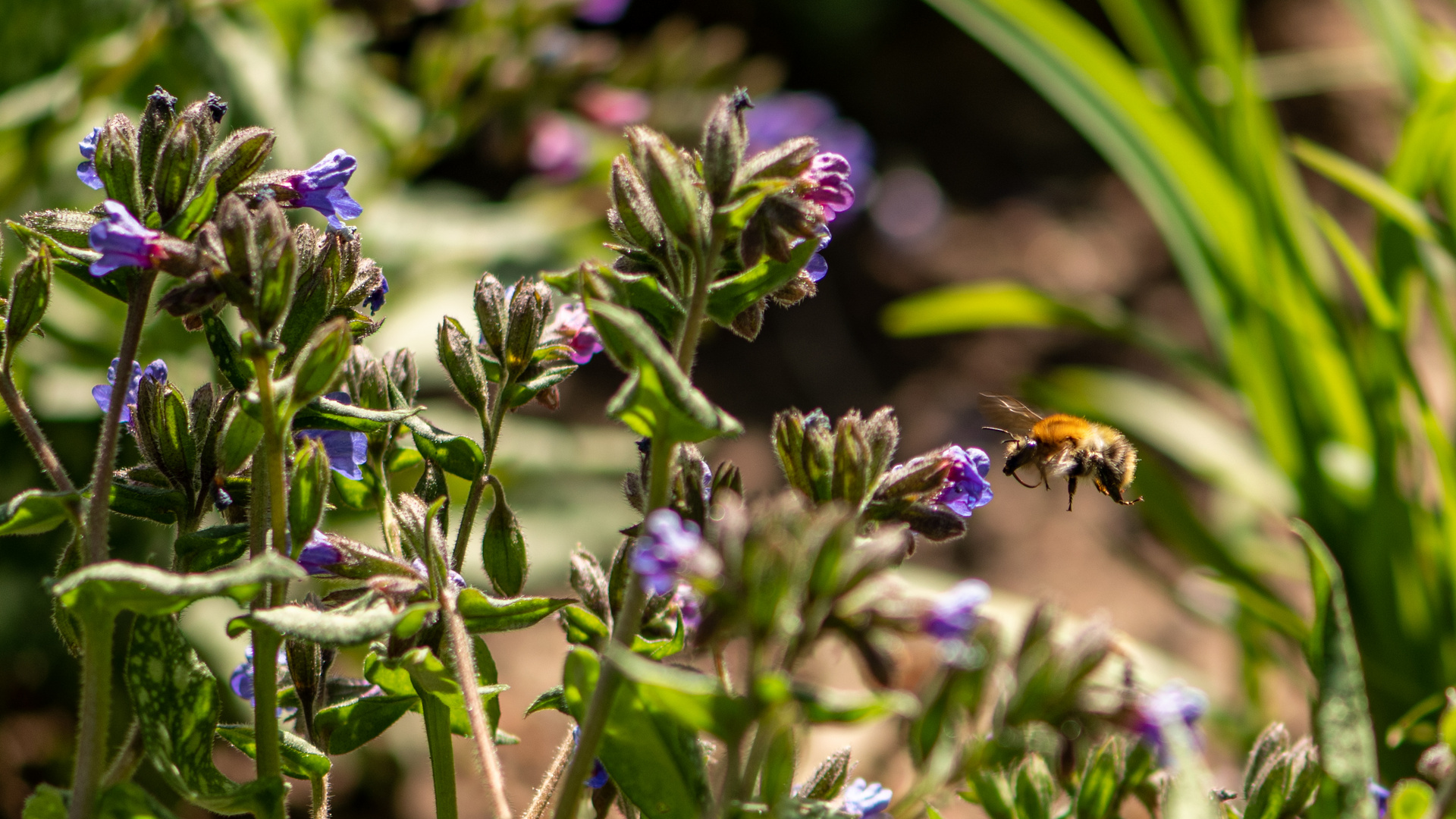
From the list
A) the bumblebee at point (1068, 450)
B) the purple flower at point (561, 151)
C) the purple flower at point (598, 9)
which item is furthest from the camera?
the purple flower at point (561, 151)

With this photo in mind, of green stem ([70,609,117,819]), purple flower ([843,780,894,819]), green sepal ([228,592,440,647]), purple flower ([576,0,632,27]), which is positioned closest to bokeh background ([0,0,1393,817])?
purple flower ([576,0,632,27])

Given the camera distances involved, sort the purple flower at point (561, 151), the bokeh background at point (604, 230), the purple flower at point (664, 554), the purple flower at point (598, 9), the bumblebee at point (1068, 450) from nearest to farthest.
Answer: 1. the purple flower at point (664, 554)
2. the bumblebee at point (1068, 450)
3. the bokeh background at point (604, 230)
4. the purple flower at point (598, 9)
5. the purple flower at point (561, 151)

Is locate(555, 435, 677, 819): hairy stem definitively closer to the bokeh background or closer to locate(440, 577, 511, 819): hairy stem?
locate(440, 577, 511, 819): hairy stem

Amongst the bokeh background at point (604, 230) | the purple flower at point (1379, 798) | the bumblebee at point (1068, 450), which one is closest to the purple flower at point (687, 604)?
the bokeh background at point (604, 230)

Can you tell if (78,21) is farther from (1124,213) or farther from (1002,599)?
(1124,213)

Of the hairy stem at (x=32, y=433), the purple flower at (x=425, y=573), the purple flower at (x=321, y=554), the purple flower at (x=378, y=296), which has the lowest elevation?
the purple flower at (x=425, y=573)

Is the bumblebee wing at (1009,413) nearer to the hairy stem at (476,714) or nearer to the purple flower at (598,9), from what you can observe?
the hairy stem at (476,714)

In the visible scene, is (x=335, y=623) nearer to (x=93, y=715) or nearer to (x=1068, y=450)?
(x=93, y=715)
